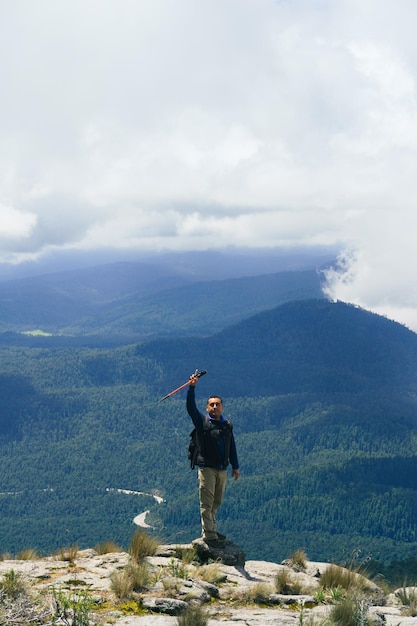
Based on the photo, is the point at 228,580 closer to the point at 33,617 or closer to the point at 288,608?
the point at 288,608

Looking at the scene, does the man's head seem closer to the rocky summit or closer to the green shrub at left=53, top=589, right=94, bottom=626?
the rocky summit

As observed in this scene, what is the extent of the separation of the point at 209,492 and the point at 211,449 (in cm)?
191

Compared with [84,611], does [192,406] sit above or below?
above

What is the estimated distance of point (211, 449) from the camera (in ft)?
89.6

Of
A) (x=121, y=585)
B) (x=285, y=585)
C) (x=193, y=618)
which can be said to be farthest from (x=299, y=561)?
(x=193, y=618)

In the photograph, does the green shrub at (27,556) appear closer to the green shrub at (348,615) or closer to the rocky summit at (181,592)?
the rocky summit at (181,592)

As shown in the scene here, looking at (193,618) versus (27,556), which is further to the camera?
(27,556)

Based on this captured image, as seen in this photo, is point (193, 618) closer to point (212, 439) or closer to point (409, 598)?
point (212, 439)

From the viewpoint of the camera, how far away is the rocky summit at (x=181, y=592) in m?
19.6

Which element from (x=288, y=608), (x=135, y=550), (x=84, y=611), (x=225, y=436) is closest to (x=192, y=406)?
(x=225, y=436)

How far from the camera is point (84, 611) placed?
18734 mm

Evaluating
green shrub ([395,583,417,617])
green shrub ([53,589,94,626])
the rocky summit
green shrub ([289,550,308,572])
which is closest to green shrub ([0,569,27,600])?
the rocky summit

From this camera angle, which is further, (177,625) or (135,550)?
(135,550)

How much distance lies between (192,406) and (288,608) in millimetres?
8241
